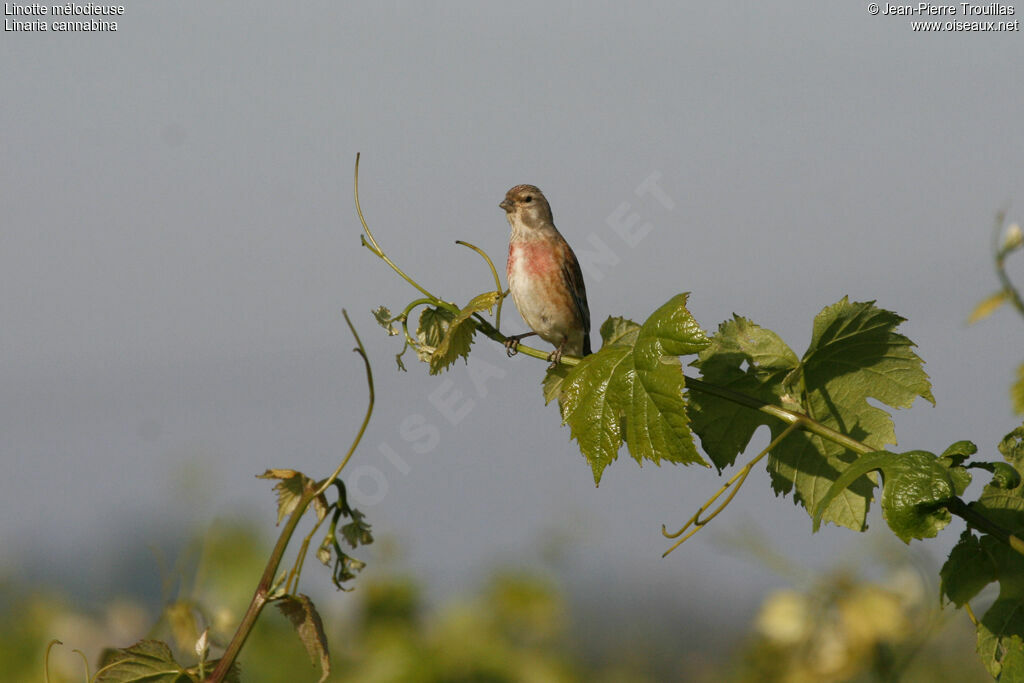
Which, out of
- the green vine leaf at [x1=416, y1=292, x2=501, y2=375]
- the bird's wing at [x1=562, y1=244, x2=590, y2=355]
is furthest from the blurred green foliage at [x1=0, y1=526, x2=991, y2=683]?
the bird's wing at [x1=562, y1=244, x2=590, y2=355]

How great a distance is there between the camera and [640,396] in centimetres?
200

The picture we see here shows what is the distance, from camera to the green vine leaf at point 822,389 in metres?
2.25

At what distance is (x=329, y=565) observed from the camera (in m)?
2.07

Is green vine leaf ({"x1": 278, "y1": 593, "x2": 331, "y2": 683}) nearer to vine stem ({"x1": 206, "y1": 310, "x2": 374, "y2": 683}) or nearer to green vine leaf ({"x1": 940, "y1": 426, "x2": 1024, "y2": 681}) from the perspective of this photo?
vine stem ({"x1": 206, "y1": 310, "x2": 374, "y2": 683})

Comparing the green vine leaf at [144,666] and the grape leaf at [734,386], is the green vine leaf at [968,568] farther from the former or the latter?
the green vine leaf at [144,666]

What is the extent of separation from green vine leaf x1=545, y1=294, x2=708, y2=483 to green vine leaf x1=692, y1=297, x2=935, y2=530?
0.29 m

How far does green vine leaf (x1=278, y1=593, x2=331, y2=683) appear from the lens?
6.14 ft

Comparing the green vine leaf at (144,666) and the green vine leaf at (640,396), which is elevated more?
the green vine leaf at (144,666)

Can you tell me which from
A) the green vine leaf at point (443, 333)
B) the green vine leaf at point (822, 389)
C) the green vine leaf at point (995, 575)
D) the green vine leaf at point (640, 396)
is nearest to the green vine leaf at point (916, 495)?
the green vine leaf at point (995, 575)

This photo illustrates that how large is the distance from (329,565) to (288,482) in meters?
0.23

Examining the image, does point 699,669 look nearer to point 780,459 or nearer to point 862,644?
point 862,644

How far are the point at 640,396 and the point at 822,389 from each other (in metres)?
0.64

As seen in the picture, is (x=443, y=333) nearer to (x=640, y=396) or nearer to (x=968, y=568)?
(x=640, y=396)

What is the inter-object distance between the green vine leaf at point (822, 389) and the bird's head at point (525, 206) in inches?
122
